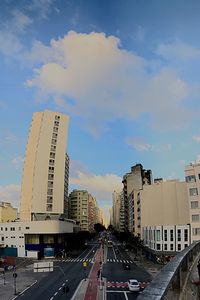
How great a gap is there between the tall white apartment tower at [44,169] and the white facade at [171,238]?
5314cm

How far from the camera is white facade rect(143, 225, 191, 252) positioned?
359 feet

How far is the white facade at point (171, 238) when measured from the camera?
110m

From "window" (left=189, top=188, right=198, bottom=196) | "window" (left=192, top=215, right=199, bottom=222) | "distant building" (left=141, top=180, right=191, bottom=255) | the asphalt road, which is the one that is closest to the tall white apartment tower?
"distant building" (left=141, top=180, right=191, bottom=255)

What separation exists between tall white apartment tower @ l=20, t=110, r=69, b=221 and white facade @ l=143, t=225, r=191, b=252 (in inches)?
2092

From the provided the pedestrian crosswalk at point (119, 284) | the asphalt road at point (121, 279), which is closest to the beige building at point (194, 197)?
the asphalt road at point (121, 279)

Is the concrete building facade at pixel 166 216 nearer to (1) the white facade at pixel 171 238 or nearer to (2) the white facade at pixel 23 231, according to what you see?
(1) the white facade at pixel 171 238

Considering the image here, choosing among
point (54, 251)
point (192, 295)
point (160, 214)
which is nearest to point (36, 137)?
point (54, 251)

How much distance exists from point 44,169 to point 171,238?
66.9m

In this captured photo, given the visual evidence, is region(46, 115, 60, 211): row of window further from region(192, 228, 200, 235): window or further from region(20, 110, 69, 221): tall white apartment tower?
region(192, 228, 200, 235): window

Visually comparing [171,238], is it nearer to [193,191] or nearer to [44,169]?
[193,191]

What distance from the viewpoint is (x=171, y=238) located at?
370 feet

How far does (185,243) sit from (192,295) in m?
98.9

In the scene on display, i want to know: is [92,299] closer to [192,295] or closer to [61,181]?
[192,295]

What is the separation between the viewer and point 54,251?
143 meters
